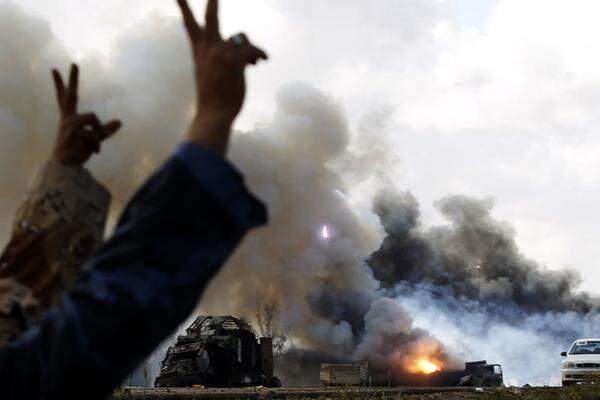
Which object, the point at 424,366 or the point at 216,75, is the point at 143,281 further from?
the point at 424,366

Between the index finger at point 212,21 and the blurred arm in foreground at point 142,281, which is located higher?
the index finger at point 212,21

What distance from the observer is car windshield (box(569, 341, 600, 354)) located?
21750 millimetres

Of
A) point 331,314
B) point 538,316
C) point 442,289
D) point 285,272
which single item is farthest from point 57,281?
point 538,316

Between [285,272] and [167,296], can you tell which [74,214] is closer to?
[167,296]

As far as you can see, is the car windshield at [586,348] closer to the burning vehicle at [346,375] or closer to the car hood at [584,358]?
the car hood at [584,358]

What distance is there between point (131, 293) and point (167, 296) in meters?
0.06

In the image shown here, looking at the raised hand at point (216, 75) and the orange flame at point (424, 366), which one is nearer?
the raised hand at point (216, 75)

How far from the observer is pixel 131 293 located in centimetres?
101

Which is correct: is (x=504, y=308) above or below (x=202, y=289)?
above

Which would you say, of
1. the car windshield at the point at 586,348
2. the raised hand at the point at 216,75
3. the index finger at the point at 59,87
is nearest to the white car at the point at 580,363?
the car windshield at the point at 586,348

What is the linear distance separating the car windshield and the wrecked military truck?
1177 cm

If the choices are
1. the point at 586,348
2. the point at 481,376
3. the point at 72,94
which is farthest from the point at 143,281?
the point at 481,376

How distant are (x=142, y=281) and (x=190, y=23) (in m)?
0.58

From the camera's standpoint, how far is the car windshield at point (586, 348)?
2175cm
